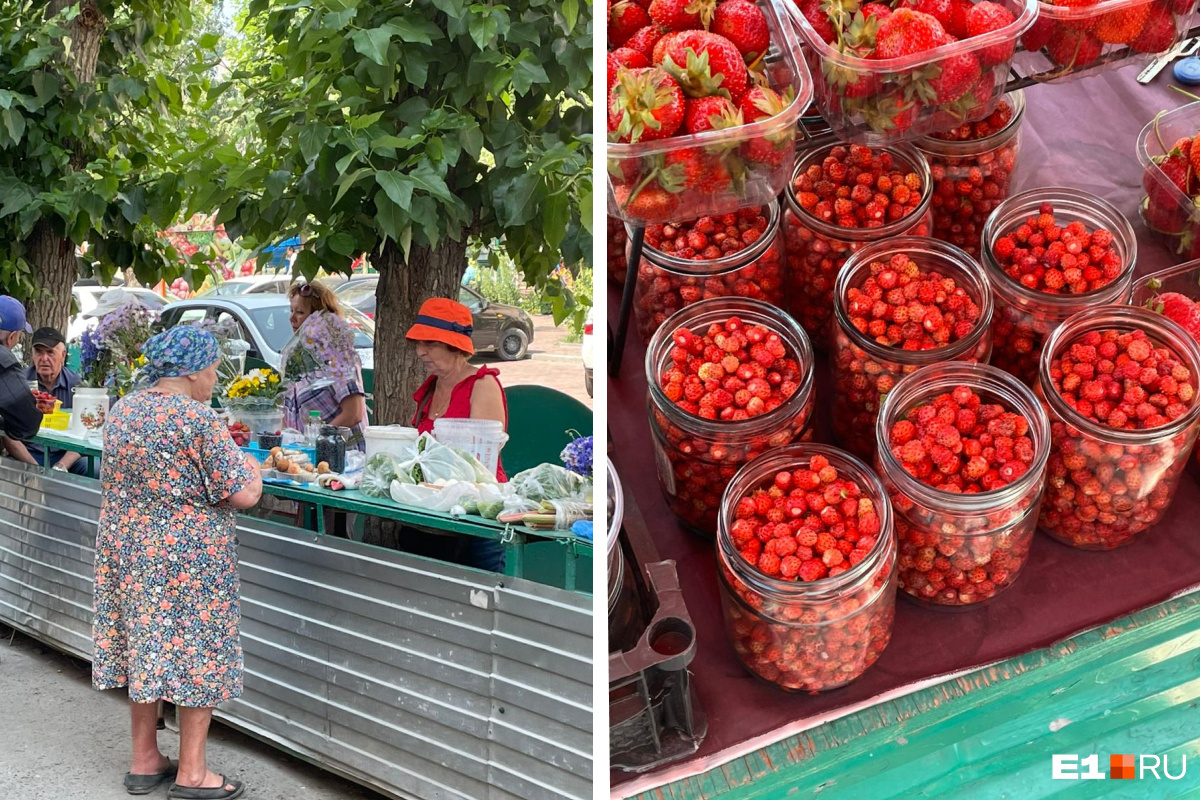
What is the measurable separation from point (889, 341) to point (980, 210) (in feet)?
1.33

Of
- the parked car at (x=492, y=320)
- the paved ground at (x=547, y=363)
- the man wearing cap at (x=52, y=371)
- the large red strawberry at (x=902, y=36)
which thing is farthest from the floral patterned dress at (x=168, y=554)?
the paved ground at (x=547, y=363)

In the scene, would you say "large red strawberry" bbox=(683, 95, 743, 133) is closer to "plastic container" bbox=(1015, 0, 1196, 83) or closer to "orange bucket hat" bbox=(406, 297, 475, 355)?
"plastic container" bbox=(1015, 0, 1196, 83)

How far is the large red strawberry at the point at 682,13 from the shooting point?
1.53 metres

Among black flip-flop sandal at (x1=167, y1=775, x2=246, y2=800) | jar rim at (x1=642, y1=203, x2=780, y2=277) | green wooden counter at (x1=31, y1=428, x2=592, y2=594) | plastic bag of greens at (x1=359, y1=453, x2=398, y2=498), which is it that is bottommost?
black flip-flop sandal at (x1=167, y1=775, x2=246, y2=800)

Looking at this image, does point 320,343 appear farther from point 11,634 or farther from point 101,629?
point 11,634

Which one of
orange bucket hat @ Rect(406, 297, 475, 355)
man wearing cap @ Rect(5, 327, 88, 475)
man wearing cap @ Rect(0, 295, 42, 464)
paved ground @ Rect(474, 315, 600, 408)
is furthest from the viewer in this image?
paved ground @ Rect(474, 315, 600, 408)

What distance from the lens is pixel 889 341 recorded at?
1.78 meters

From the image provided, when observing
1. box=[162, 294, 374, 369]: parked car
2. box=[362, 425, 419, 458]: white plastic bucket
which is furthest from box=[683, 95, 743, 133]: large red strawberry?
box=[162, 294, 374, 369]: parked car

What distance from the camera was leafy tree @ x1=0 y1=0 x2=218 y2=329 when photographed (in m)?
4.05

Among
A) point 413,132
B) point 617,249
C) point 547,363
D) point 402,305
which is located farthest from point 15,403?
point 547,363

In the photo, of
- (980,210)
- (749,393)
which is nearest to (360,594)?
(749,393)

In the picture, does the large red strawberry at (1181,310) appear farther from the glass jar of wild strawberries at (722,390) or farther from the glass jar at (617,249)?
the glass jar at (617,249)

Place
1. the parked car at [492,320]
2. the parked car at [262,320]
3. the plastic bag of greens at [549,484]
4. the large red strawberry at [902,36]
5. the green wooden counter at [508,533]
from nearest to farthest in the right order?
the large red strawberry at [902,36] < the green wooden counter at [508,533] < the plastic bag of greens at [549,484] < the parked car at [262,320] < the parked car at [492,320]

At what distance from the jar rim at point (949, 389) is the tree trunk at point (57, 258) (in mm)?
3960
